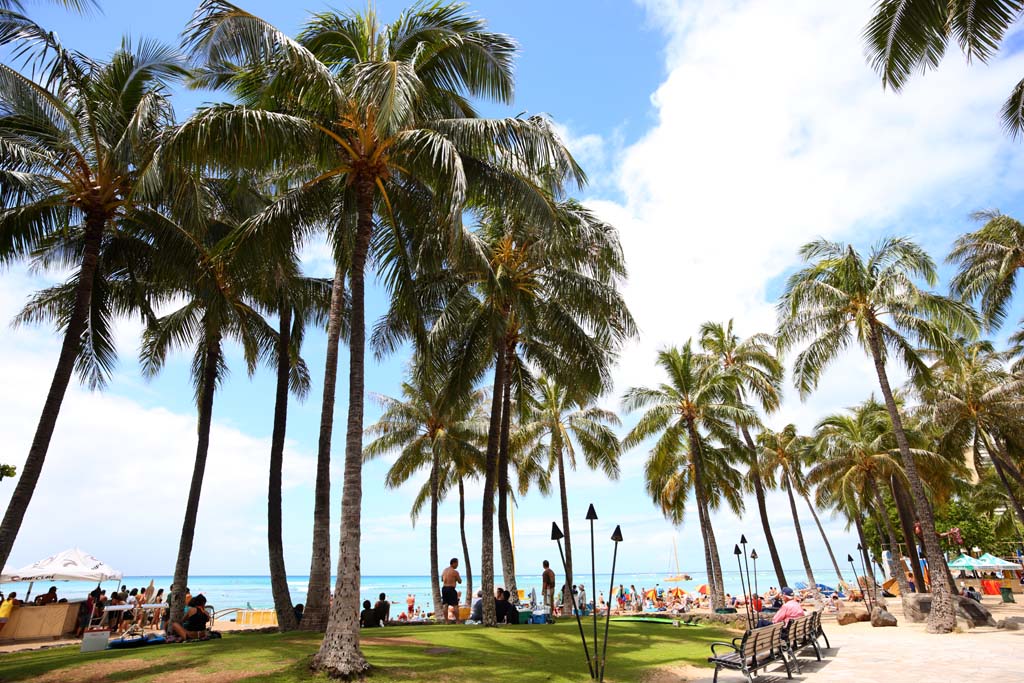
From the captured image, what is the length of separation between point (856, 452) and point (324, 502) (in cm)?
2507

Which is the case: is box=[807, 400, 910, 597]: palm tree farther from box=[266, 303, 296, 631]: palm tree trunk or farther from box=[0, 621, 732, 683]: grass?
box=[266, 303, 296, 631]: palm tree trunk

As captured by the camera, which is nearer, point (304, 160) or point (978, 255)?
point (304, 160)

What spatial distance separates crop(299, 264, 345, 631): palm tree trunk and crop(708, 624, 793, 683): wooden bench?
8.08 meters

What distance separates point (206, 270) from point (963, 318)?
20.7 metres

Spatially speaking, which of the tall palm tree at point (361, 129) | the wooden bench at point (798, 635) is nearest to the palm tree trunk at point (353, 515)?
the tall palm tree at point (361, 129)

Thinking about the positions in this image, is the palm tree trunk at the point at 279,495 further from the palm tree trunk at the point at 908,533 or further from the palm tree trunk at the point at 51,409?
the palm tree trunk at the point at 908,533

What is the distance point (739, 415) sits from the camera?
26109mm

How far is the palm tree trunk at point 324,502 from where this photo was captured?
13195 mm

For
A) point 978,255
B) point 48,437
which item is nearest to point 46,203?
point 48,437

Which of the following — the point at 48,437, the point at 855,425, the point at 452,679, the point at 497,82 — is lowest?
the point at 452,679

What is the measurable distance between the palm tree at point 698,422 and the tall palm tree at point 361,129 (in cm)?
1773

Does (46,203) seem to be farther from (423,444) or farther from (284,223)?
(423,444)

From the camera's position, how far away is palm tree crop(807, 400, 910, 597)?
2812 centimetres

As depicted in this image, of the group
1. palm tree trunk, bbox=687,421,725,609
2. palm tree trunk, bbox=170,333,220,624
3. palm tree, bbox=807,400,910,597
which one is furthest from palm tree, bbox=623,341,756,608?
palm tree trunk, bbox=170,333,220,624
